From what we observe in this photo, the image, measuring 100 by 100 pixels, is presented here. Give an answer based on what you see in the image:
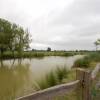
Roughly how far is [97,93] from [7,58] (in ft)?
103

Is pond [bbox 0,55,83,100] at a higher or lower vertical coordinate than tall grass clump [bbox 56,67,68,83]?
lower

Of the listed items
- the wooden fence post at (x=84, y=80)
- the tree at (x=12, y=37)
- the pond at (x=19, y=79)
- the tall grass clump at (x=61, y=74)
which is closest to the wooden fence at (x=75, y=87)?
the wooden fence post at (x=84, y=80)

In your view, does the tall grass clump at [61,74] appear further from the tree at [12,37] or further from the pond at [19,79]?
the tree at [12,37]

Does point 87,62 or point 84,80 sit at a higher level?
point 84,80

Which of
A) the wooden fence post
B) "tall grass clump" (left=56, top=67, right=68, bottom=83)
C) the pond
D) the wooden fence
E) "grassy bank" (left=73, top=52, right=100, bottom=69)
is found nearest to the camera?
the wooden fence

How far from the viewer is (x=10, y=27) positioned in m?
27.8

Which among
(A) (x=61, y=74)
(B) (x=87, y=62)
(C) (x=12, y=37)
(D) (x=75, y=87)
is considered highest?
(C) (x=12, y=37)

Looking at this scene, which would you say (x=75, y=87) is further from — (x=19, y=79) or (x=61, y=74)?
(x=19, y=79)

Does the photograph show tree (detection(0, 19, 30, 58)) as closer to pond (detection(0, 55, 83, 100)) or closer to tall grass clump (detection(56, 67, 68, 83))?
pond (detection(0, 55, 83, 100))

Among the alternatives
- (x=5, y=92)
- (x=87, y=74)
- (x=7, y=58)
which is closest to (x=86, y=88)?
(x=87, y=74)

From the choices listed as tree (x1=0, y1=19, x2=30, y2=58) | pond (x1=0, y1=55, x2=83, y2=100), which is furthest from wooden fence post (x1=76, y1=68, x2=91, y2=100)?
tree (x1=0, y1=19, x2=30, y2=58)

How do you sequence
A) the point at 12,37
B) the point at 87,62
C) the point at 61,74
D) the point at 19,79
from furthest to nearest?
the point at 12,37 → the point at 87,62 → the point at 19,79 → the point at 61,74

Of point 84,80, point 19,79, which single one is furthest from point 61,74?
point 84,80

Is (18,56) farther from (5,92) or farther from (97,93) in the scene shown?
(97,93)
